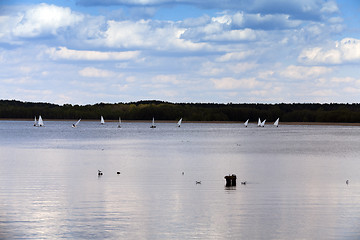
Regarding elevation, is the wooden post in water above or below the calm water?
above

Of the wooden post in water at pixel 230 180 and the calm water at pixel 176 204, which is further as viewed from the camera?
the wooden post in water at pixel 230 180

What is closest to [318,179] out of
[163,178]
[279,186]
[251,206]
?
[279,186]

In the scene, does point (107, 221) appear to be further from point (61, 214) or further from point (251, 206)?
point (251, 206)

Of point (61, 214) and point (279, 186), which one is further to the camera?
point (279, 186)

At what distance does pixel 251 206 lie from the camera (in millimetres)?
26844

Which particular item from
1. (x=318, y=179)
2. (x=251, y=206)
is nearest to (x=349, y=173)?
(x=318, y=179)

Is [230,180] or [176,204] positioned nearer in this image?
[176,204]

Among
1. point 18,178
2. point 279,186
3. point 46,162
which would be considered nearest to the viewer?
point 279,186

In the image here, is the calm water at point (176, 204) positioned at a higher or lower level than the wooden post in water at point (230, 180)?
lower

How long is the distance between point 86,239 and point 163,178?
62.3ft

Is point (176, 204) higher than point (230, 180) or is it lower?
lower

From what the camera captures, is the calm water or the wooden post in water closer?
the calm water

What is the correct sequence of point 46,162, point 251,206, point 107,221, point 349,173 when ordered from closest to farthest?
1. point 107,221
2. point 251,206
3. point 349,173
4. point 46,162

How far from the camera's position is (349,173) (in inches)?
1724
